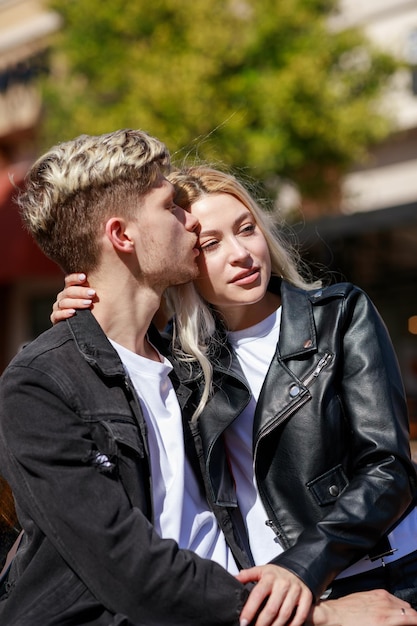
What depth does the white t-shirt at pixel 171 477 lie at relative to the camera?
2.10 metres

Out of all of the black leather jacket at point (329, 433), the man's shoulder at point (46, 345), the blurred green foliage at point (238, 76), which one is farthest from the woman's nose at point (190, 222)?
the blurred green foliage at point (238, 76)

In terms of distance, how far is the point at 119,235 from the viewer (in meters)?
2.23

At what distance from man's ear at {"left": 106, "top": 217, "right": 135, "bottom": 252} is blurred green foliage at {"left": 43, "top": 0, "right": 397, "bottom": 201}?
720 centimetres

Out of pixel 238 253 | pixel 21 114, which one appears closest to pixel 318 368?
pixel 238 253

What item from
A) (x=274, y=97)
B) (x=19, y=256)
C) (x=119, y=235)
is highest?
(x=274, y=97)

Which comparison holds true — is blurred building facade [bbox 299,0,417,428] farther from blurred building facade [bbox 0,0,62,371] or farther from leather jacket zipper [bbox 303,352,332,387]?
leather jacket zipper [bbox 303,352,332,387]

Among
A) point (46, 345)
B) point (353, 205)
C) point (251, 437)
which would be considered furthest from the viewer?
point (353, 205)

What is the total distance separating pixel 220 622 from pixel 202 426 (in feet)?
1.89

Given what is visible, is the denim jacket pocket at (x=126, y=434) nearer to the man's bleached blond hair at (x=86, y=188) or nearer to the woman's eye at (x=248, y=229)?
the man's bleached blond hair at (x=86, y=188)

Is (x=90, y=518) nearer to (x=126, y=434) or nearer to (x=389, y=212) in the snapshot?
(x=126, y=434)

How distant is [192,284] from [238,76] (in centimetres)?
791

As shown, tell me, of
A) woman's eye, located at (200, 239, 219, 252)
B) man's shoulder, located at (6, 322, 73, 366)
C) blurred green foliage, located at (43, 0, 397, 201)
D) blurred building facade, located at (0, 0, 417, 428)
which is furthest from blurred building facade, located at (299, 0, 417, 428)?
man's shoulder, located at (6, 322, 73, 366)

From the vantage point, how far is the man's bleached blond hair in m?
2.18

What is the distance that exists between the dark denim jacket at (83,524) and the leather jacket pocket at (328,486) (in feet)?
1.28
